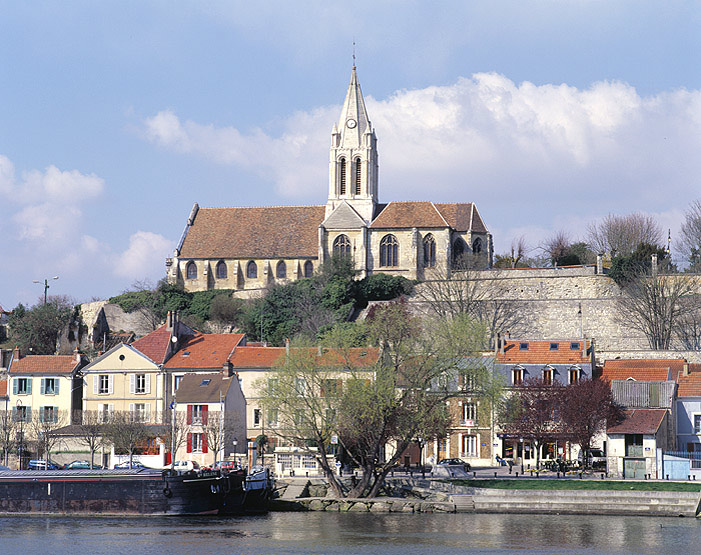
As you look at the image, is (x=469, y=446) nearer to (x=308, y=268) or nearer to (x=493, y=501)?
(x=493, y=501)

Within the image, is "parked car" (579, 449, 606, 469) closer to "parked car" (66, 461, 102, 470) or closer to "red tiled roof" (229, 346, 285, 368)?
"red tiled roof" (229, 346, 285, 368)

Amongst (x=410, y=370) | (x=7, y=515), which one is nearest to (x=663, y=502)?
(x=410, y=370)

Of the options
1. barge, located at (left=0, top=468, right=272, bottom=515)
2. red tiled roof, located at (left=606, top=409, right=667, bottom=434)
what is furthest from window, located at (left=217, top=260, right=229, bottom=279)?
barge, located at (left=0, top=468, right=272, bottom=515)

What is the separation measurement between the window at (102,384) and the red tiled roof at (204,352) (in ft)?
10.00

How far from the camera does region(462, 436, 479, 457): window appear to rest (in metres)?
58.6

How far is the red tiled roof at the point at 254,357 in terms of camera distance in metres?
62.5

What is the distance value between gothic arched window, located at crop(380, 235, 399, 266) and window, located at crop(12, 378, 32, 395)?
36099mm

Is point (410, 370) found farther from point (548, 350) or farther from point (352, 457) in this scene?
point (548, 350)

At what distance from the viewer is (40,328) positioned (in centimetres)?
8569

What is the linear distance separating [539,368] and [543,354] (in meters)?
1.12

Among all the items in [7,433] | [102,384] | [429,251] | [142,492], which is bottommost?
[142,492]

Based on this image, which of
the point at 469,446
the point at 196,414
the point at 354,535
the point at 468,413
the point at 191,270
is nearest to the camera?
the point at 354,535

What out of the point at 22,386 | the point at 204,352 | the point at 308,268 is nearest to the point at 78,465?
the point at 22,386

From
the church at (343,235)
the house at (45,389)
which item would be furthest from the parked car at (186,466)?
the church at (343,235)
